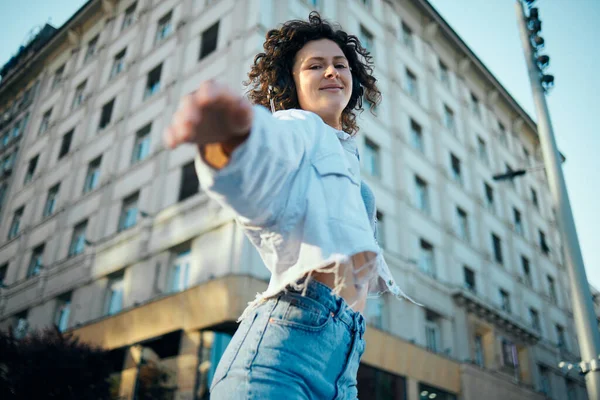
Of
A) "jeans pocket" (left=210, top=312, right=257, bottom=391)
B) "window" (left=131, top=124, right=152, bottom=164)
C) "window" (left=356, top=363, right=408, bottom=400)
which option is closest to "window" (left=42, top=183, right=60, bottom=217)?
"window" (left=131, top=124, right=152, bottom=164)

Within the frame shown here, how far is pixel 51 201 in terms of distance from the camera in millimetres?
20125

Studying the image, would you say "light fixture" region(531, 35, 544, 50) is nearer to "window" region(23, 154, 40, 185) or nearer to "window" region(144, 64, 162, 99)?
"window" region(144, 64, 162, 99)

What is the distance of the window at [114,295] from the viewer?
14.3 metres

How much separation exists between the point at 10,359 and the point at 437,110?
1738 cm

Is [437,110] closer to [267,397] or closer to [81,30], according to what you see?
[81,30]

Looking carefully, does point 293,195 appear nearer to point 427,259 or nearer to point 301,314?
point 301,314

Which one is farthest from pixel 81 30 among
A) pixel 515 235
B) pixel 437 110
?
pixel 515 235

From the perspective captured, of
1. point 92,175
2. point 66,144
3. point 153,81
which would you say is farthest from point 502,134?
point 66,144

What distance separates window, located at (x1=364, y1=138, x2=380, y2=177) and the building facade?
72mm

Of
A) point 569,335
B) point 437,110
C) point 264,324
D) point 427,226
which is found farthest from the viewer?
point 569,335

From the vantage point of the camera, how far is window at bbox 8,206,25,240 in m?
21.4

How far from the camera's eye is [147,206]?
14883mm

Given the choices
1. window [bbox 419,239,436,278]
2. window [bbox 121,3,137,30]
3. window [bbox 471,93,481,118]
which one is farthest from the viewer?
window [bbox 471,93,481,118]

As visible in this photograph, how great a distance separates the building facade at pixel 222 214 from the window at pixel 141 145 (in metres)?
0.07
